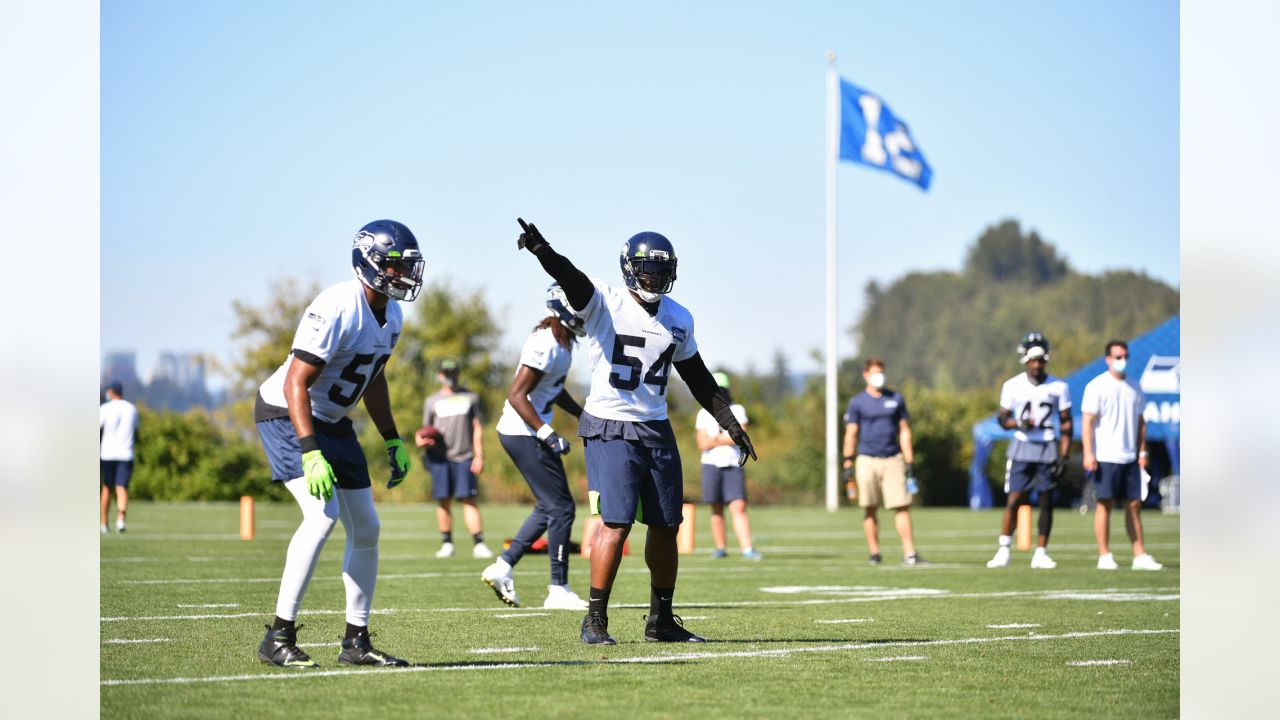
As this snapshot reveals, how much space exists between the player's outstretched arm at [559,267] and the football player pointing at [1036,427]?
8.71 metres

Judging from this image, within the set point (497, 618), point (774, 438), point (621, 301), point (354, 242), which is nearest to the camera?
point (354, 242)

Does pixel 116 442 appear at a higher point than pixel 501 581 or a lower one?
higher

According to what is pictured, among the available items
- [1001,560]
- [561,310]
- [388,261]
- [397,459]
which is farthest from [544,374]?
[1001,560]

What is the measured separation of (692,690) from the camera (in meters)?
6.91

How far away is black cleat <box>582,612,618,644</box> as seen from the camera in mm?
8656

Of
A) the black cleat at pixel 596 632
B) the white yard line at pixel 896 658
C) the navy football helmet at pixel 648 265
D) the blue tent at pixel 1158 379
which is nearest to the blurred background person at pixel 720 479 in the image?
the black cleat at pixel 596 632

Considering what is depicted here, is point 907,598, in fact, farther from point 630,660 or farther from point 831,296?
point 831,296

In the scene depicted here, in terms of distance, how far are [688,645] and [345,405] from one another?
2.41 metres

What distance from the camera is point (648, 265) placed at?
8555 mm

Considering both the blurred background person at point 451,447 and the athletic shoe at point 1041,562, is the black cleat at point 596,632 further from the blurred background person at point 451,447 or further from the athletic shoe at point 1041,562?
the blurred background person at point 451,447
